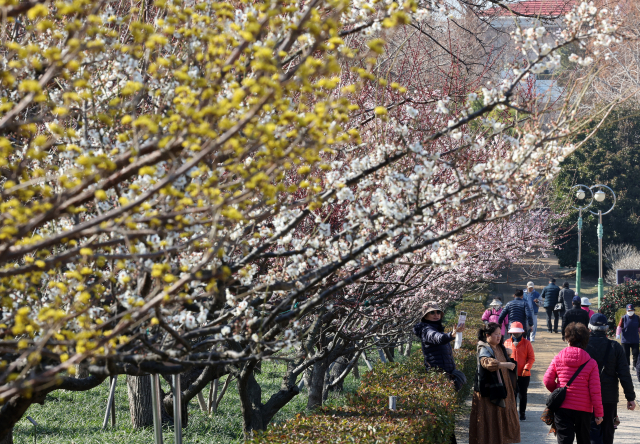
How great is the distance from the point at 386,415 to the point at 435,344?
1765mm

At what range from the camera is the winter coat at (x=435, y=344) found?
7.35 metres

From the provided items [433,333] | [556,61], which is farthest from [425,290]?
[556,61]

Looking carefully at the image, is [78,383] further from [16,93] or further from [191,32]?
[191,32]

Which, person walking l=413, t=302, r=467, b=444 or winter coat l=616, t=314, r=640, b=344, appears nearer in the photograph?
person walking l=413, t=302, r=467, b=444

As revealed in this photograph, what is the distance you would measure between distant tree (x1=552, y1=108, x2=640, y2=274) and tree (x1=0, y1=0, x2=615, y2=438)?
113 feet

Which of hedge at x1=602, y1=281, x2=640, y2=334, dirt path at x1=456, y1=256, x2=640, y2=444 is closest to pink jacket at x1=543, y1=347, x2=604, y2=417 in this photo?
dirt path at x1=456, y1=256, x2=640, y2=444

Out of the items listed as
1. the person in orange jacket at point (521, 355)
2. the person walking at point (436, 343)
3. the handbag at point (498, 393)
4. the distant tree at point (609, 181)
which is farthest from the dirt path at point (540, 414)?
the distant tree at point (609, 181)

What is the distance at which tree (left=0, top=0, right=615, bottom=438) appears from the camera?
219 centimetres

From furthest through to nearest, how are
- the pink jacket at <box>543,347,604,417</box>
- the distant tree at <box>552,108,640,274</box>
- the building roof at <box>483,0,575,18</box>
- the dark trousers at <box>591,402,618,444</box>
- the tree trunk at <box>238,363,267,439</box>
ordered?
the distant tree at <box>552,108,640,274</box>, the building roof at <box>483,0,575,18</box>, the dark trousers at <box>591,402,618,444</box>, the pink jacket at <box>543,347,604,417</box>, the tree trunk at <box>238,363,267,439</box>

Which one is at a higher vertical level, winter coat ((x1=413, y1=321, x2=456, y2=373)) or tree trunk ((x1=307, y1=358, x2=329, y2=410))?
winter coat ((x1=413, y1=321, x2=456, y2=373))

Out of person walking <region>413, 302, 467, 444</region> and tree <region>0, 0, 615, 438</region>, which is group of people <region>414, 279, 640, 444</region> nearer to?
person walking <region>413, 302, 467, 444</region>

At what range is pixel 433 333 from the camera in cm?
734

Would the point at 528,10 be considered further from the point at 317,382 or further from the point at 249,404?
the point at 249,404

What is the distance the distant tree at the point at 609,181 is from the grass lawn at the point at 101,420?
28.8 metres
